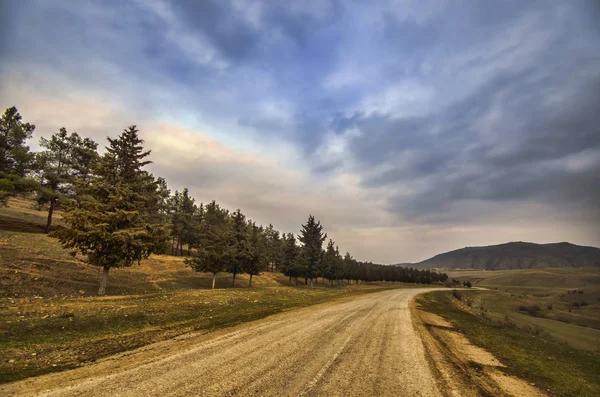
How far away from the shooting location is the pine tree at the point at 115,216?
64.5ft

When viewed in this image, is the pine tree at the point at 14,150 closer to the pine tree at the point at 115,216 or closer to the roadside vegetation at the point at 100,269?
the roadside vegetation at the point at 100,269

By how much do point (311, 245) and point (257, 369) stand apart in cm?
4866

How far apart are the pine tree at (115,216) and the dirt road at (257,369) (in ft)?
49.1

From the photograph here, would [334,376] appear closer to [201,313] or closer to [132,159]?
[201,313]

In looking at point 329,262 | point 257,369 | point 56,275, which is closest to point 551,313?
point 329,262

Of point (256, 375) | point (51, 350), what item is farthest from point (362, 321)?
point (51, 350)

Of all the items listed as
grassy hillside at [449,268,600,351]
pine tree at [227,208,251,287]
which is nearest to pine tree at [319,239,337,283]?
pine tree at [227,208,251,287]

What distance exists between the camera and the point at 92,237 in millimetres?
19703

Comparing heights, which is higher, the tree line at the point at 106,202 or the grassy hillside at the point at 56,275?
the tree line at the point at 106,202

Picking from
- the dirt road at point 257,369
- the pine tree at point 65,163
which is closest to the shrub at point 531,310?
the dirt road at point 257,369

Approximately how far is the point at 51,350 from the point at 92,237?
1456cm

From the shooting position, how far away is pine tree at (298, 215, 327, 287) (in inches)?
2092

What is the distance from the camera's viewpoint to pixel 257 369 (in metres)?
6.67

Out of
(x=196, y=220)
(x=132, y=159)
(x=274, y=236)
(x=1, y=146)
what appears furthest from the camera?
(x=274, y=236)
